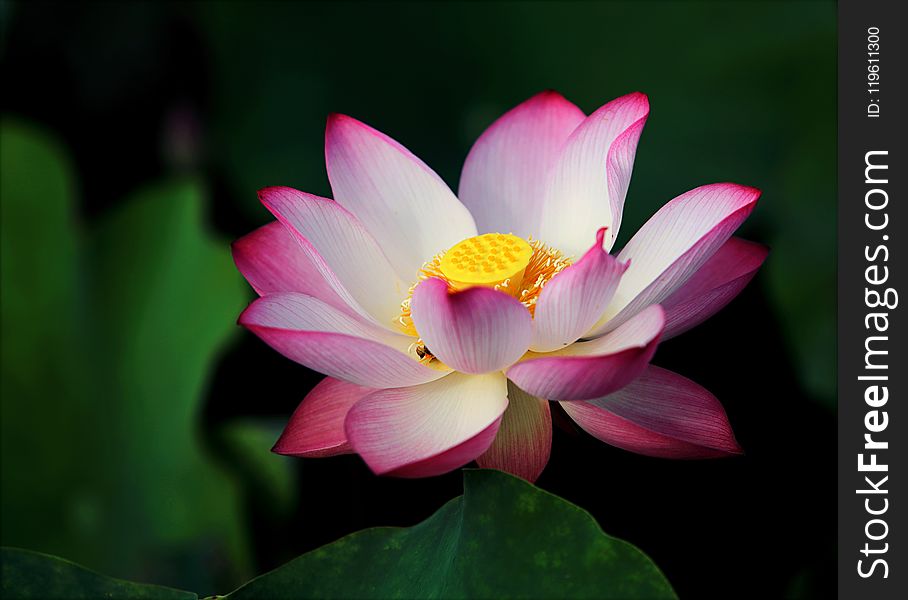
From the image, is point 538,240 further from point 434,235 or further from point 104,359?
point 104,359

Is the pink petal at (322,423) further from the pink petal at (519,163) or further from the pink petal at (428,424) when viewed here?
the pink petal at (519,163)

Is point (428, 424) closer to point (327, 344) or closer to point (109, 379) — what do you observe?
point (327, 344)

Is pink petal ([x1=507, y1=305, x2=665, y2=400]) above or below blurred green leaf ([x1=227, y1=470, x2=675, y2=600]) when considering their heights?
above

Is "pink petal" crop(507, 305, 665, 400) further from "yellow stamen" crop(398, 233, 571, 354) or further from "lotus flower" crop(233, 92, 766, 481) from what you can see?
"yellow stamen" crop(398, 233, 571, 354)

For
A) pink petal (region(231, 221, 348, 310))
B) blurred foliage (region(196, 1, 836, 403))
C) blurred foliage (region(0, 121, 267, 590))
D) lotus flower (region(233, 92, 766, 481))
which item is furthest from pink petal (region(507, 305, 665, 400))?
blurred foliage (region(0, 121, 267, 590))

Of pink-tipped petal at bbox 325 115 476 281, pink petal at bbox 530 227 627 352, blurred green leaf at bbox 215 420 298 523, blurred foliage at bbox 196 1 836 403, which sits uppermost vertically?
blurred foliage at bbox 196 1 836 403

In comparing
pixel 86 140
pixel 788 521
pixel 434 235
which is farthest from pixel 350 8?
pixel 788 521

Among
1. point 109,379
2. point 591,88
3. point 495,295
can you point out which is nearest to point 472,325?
point 495,295

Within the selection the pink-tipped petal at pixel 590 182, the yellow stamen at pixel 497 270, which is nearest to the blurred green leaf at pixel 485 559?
the yellow stamen at pixel 497 270
